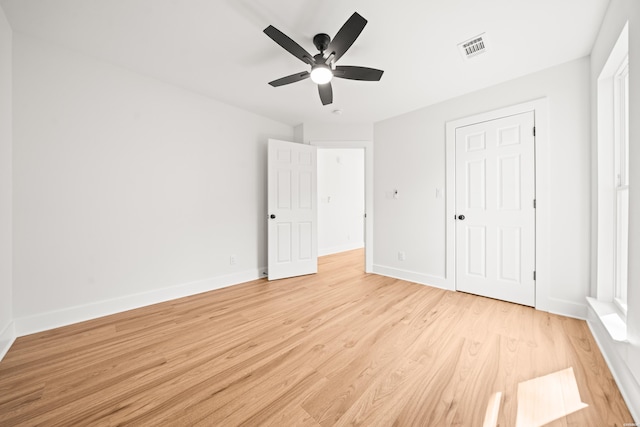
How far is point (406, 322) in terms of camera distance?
7.38 ft

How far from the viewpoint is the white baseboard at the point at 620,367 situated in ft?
4.00

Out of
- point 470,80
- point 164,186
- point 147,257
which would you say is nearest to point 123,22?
point 164,186

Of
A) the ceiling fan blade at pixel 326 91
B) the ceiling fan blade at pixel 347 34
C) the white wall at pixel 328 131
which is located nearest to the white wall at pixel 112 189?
the white wall at pixel 328 131

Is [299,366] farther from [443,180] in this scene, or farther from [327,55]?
[443,180]

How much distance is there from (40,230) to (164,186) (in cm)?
105

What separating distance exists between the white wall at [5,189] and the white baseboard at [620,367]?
388 cm

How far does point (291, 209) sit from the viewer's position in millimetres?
3785

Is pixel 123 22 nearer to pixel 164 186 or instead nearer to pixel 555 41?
pixel 164 186

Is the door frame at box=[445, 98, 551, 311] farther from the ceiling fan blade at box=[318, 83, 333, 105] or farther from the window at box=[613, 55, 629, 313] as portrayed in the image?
the ceiling fan blade at box=[318, 83, 333, 105]

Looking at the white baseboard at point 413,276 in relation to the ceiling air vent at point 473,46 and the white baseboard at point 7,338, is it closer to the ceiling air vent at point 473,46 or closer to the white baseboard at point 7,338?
the ceiling air vent at point 473,46

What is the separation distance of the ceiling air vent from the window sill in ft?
7.57

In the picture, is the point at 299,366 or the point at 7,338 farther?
the point at 7,338

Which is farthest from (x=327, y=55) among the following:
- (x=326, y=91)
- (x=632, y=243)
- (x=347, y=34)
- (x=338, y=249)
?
(x=338, y=249)

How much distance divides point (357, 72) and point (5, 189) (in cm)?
293
